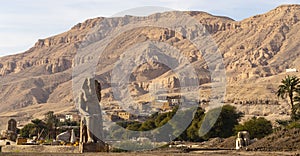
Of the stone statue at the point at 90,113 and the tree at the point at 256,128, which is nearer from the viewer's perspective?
the stone statue at the point at 90,113

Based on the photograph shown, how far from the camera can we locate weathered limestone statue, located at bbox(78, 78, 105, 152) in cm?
2058

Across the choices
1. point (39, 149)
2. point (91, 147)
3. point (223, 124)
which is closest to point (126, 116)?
point (223, 124)

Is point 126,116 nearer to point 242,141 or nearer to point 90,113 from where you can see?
point 242,141

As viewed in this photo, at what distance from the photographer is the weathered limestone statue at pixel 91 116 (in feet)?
67.5

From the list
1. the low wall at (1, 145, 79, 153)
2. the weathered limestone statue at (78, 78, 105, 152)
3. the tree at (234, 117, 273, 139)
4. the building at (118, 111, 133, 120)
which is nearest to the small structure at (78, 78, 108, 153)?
the weathered limestone statue at (78, 78, 105, 152)

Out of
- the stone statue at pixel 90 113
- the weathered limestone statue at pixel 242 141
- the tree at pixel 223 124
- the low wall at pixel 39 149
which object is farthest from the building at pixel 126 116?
the stone statue at pixel 90 113

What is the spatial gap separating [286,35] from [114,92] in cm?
7835

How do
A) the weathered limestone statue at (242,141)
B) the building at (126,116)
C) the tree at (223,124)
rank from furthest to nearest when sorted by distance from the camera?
the building at (126,116), the tree at (223,124), the weathered limestone statue at (242,141)

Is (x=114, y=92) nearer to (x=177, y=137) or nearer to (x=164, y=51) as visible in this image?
(x=164, y=51)

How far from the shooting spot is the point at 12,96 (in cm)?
18038

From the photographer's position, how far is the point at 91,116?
813 inches

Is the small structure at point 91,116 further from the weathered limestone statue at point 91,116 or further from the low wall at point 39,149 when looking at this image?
the low wall at point 39,149

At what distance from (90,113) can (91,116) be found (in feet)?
0.43

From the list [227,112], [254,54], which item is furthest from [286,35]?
[227,112]
